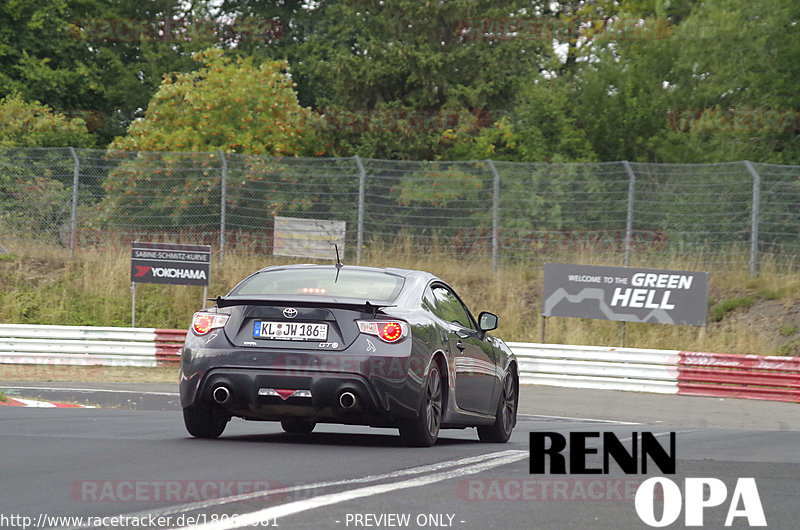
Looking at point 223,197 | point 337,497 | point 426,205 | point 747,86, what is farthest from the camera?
point 747,86

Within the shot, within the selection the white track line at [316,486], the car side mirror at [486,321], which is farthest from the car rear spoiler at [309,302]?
the car side mirror at [486,321]

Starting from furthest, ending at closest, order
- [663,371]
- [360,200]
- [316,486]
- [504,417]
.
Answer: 1. [360,200]
2. [663,371]
3. [504,417]
4. [316,486]

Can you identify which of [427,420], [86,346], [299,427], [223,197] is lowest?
[86,346]

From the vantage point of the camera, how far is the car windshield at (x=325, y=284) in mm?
9906

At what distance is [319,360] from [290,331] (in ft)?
1.01

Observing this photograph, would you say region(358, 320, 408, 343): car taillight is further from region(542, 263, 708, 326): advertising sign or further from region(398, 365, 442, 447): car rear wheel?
region(542, 263, 708, 326): advertising sign

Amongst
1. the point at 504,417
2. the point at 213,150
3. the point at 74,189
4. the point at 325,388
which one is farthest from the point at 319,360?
the point at 213,150

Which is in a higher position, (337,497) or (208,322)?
(208,322)

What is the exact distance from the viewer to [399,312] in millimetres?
9516

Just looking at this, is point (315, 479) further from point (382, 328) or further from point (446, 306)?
point (446, 306)

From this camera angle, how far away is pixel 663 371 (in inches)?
891

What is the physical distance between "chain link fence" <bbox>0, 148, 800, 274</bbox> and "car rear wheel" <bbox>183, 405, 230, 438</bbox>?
16975 mm

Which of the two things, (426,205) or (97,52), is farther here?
(97,52)

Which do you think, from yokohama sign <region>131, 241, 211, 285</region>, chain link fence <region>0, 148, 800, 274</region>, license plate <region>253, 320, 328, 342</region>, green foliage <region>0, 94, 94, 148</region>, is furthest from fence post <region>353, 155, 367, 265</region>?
license plate <region>253, 320, 328, 342</region>
